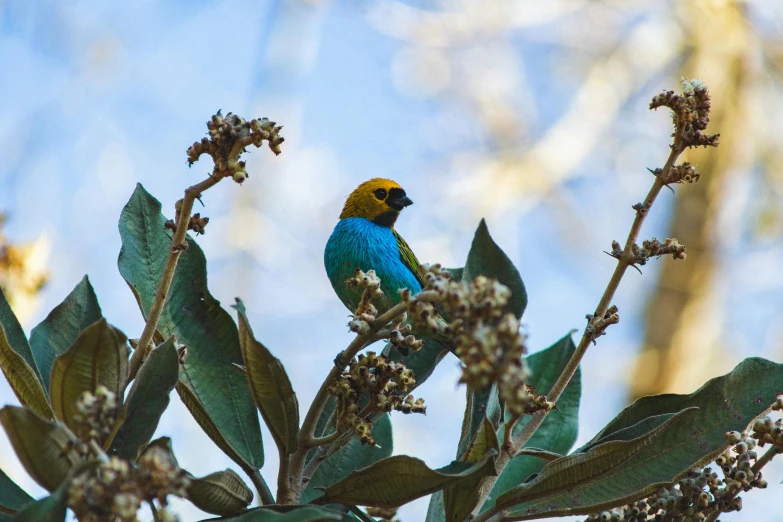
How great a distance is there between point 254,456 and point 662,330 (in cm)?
752

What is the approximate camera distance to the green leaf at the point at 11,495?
1.55 m

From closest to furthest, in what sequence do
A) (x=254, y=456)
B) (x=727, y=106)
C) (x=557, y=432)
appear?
(x=254, y=456) → (x=557, y=432) → (x=727, y=106)

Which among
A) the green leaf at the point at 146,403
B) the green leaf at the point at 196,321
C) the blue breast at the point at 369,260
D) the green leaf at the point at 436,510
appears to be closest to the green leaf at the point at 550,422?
the green leaf at the point at 436,510

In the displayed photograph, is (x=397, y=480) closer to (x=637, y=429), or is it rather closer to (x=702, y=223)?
(x=637, y=429)

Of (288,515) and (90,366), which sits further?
(90,366)

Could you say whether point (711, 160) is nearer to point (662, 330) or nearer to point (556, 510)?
point (662, 330)

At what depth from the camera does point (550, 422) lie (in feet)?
7.38

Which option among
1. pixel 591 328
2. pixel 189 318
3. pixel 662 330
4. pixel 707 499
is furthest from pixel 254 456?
pixel 662 330

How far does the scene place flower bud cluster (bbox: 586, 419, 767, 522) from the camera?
1.60m

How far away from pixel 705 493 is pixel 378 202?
3.34 meters

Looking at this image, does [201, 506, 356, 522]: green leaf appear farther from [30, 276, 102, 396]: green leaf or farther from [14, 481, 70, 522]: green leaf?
[30, 276, 102, 396]: green leaf

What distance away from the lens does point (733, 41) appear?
9781 millimetres

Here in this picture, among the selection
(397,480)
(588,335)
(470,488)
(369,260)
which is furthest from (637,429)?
(369,260)

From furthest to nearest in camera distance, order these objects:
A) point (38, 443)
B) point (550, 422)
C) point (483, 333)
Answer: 1. point (550, 422)
2. point (38, 443)
3. point (483, 333)
